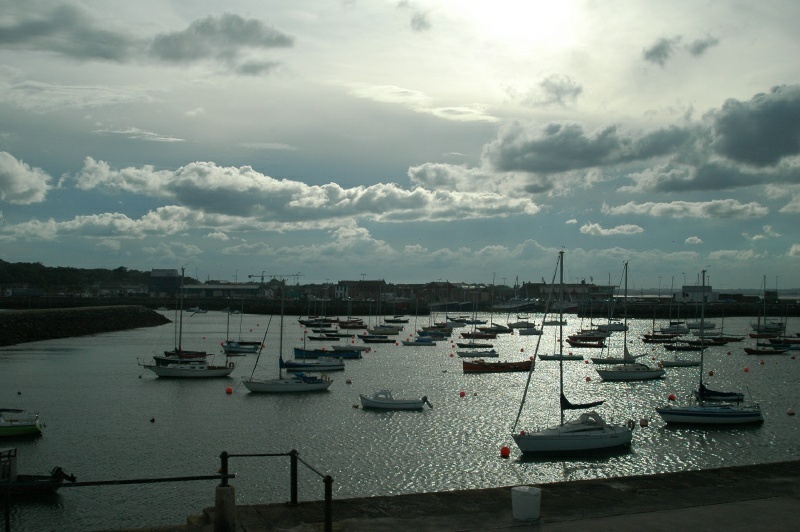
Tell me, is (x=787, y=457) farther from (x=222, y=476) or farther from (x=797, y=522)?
(x=222, y=476)

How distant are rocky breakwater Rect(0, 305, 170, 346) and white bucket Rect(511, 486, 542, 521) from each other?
9540cm

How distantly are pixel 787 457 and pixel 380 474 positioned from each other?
66.4 feet

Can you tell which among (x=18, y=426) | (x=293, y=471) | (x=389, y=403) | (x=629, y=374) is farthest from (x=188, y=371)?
(x=293, y=471)

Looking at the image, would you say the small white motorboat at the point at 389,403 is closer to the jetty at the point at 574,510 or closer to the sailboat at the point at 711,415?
the sailboat at the point at 711,415

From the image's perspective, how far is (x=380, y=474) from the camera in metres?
31.2

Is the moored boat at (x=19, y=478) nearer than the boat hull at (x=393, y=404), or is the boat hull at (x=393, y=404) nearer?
the moored boat at (x=19, y=478)

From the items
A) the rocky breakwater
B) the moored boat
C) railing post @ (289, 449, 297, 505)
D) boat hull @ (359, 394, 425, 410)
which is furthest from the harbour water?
the rocky breakwater

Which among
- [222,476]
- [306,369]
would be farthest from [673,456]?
[306,369]

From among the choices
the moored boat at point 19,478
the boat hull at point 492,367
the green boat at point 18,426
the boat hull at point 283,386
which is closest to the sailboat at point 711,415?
the boat hull at point 283,386

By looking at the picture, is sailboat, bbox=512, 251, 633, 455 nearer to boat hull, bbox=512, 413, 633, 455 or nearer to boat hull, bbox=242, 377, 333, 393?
boat hull, bbox=512, 413, 633, 455

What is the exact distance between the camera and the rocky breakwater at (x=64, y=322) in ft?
331

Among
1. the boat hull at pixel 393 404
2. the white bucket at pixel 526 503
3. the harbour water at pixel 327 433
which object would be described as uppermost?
the white bucket at pixel 526 503

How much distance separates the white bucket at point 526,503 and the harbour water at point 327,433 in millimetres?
14815

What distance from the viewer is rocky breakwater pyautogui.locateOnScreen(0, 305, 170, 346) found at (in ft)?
331
